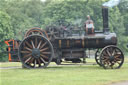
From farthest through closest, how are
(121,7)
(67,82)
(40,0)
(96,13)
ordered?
(40,0)
(121,7)
(96,13)
(67,82)

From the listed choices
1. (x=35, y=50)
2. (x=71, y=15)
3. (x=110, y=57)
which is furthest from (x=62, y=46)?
(x=71, y=15)

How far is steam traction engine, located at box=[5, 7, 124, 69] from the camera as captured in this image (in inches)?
762

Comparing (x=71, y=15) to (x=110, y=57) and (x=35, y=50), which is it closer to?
(x=110, y=57)

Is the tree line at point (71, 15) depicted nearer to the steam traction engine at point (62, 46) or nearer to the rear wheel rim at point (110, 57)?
the steam traction engine at point (62, 46)

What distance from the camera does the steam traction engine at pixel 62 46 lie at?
19.4 m

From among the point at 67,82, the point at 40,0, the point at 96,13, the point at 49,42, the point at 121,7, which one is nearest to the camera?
the point at 67,82

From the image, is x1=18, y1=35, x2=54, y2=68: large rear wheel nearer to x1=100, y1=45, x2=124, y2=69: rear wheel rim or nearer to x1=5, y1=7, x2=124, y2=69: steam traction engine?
x1=5, y1=7, x2=124, y2=69: steam traction engine

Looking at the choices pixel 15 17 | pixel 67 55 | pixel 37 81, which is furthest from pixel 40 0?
pixel 37 81

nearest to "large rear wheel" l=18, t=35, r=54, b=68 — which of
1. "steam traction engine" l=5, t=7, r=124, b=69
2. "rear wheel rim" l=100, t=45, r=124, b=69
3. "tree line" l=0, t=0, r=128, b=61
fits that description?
"steam traction engine" l=5, t=7, r=124, b=69

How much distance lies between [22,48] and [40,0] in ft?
211

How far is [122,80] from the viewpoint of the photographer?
13.7 m

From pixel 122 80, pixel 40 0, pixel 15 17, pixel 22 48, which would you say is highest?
Result: pixel 40 0

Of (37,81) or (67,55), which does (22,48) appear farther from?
(37,81)

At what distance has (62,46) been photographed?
2012 centimetres
